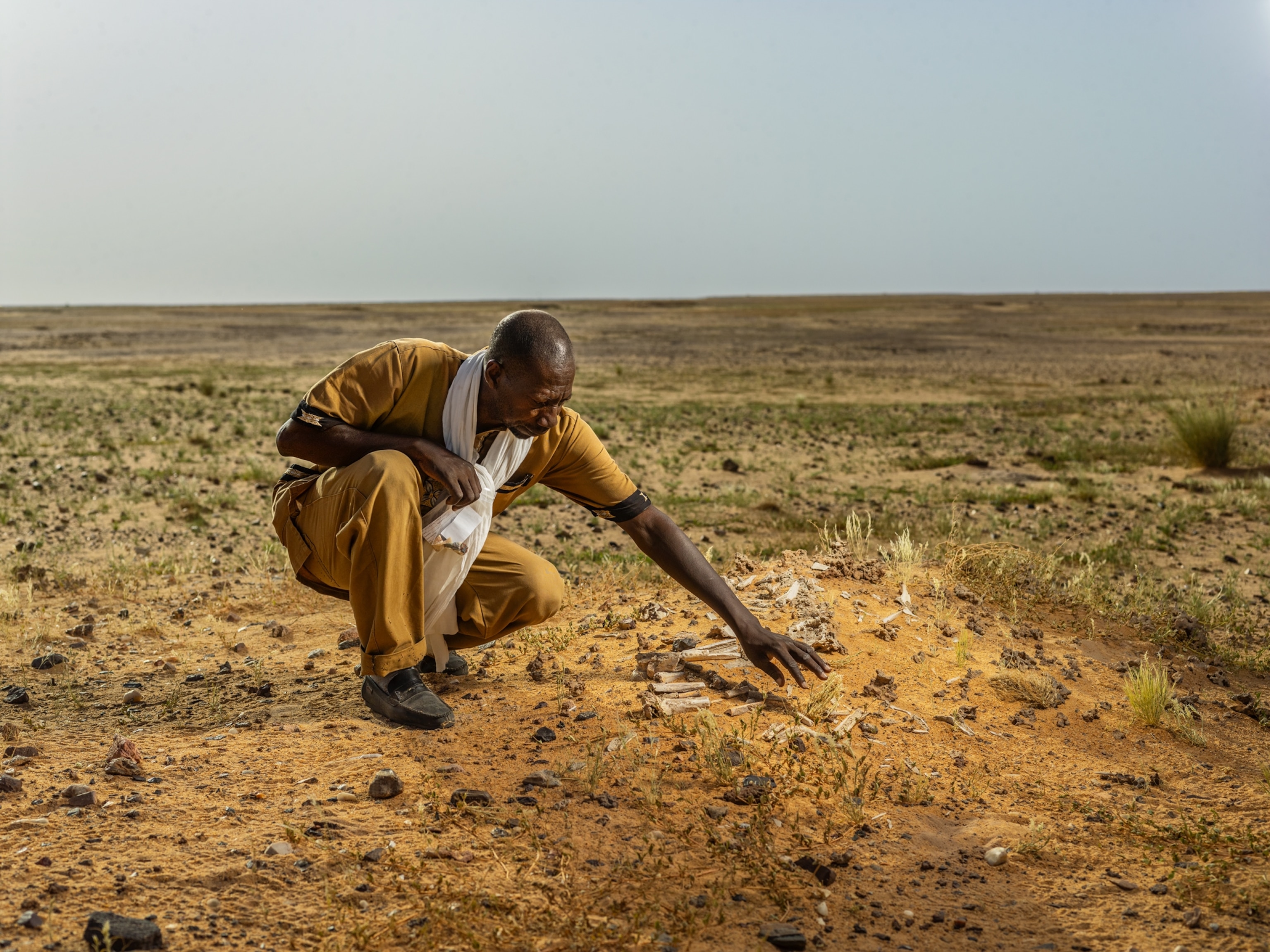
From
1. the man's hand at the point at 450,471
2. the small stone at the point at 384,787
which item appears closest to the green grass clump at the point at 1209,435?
the man's hand at the point at 450,471

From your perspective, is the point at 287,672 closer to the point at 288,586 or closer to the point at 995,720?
the point at 288,586

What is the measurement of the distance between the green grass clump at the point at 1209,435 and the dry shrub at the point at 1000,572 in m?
6.68

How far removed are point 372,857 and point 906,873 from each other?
1479mm

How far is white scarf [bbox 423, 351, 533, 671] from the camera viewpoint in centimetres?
359

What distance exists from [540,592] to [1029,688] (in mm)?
1987

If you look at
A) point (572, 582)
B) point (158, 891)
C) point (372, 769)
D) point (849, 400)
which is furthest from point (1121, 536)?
point (849, 400)

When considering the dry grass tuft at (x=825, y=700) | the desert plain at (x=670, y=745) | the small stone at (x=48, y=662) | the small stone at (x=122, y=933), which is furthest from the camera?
the small stone at (x=48, y=662)

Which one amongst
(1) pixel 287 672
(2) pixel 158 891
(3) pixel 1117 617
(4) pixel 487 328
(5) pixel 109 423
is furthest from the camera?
(4) pixel 487 328

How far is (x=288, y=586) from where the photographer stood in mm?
6062

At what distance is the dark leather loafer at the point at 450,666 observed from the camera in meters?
Result: 4.26

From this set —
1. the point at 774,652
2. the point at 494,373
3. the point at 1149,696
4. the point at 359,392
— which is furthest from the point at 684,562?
the point at 1149,696

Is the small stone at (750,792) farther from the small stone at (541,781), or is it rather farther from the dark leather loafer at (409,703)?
the dark leather loafer at (409,703)

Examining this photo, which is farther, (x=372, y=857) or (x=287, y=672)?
(x=287, y=672)

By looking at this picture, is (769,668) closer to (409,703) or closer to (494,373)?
(409,703)
